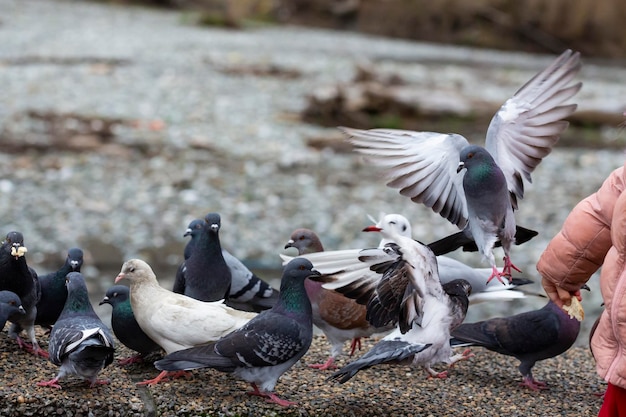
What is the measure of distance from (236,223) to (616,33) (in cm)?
2466

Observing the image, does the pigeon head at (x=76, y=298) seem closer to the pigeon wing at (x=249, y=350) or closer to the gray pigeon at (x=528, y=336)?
the pigeon wing at (x=249, y=350)

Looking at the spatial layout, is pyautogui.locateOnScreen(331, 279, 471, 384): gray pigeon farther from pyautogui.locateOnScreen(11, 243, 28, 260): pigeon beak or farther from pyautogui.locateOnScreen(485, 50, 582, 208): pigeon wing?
pyautogui.locateOnScreen(11, 243, 28, 260): pigeon beak

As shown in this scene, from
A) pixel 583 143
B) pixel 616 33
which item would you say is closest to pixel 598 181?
pixel 583 143

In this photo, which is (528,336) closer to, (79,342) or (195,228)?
(195,228)

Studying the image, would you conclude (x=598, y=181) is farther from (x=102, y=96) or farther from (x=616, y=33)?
(x=616, y=33)

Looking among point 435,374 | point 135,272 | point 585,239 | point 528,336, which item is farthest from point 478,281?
point 135,272

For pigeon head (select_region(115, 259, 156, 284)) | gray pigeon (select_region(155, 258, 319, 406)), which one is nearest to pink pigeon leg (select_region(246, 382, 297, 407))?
gray pigeon (select_region(155, 258, 319, 406))

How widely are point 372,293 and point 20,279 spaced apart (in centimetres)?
172

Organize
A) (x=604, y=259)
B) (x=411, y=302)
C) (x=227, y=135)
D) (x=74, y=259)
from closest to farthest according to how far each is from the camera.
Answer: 1. (x=604, y=259)
2. (x=411, y=302)
3. (x=74, y=259)
4. (x=227, y=135)

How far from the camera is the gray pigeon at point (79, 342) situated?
3.79m

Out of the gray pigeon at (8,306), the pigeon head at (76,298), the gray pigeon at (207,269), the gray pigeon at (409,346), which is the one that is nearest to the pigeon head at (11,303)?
the gray pigeon at (8,306)

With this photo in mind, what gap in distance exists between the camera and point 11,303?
4078 millimetres

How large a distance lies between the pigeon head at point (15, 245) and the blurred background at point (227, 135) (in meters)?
2.80

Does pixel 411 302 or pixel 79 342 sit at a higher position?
pixel 411 302
